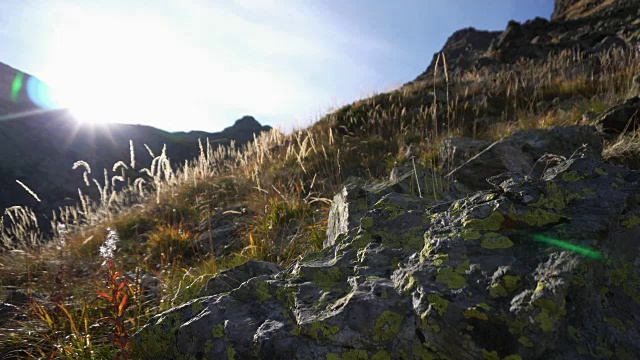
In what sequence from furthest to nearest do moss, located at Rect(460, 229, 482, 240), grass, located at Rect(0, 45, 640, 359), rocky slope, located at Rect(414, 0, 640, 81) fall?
1. rocky slope, located at Rect(414, 0, 640, 81)
2. grass, located at Rect(0, 45, 640, 359)
3. moss, located at Rect(460, 229, 482, 240)

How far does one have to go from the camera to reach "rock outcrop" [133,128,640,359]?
111 centimetres

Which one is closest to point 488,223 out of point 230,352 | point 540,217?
point 540,217

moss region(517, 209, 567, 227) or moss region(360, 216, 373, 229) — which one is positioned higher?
moss region(517, 209, 567, 227)

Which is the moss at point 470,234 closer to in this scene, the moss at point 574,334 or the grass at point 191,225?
the moss at point 574,334

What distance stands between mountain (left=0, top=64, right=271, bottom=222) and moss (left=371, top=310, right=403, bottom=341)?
4257 cm

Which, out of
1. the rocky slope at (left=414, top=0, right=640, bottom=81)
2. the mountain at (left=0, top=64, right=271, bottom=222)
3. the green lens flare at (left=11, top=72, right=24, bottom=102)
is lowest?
the mountain at (left=0, top=64, right=271, bottom=222)

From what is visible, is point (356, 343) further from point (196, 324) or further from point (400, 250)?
point (196, 324)

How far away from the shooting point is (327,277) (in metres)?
1.66

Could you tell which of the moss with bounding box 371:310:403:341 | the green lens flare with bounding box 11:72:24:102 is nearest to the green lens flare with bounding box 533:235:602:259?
the moss with bounding box 371:310:403:341

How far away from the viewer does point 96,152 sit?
72562 mm

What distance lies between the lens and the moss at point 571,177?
160 centimetres

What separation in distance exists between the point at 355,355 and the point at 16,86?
121 meters

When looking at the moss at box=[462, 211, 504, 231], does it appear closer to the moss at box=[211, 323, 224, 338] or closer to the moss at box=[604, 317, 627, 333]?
the moss at box=[604, 317, 627, 333]

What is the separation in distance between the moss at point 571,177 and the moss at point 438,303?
0.93 m
